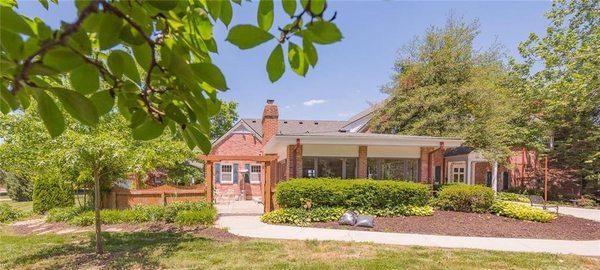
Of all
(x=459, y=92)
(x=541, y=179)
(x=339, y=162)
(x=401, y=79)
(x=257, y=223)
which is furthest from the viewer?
(x=541, y=179)

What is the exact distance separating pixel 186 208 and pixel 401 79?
15668 mm

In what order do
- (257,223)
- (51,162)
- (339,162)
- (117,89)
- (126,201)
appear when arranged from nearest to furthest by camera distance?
(117,89) < (51,162) < (257,223) < (126,201) < (339,162)

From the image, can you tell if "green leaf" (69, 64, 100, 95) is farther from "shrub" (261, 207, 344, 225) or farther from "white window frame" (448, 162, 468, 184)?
"white window frame" (448, 162, 468, 184)

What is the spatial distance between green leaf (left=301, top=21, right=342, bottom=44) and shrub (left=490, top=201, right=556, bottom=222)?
15581mm

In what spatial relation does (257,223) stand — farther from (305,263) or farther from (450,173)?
(450,173)

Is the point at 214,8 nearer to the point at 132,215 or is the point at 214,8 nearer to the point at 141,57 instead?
the point at 141,57

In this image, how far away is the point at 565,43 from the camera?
21.3 m

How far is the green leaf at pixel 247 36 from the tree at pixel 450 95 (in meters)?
21.7

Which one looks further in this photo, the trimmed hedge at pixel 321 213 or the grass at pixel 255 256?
the trimmed hedge at pixel 321 213

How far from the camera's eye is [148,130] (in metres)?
0.91

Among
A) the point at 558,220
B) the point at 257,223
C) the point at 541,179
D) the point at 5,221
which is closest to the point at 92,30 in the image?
the point at 257,223

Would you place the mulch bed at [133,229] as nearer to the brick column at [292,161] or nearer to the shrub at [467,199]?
the brick column at [292,161]

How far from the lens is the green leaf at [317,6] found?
718 mm

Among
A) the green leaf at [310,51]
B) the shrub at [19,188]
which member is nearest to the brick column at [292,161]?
the green leaf at [310,51]
